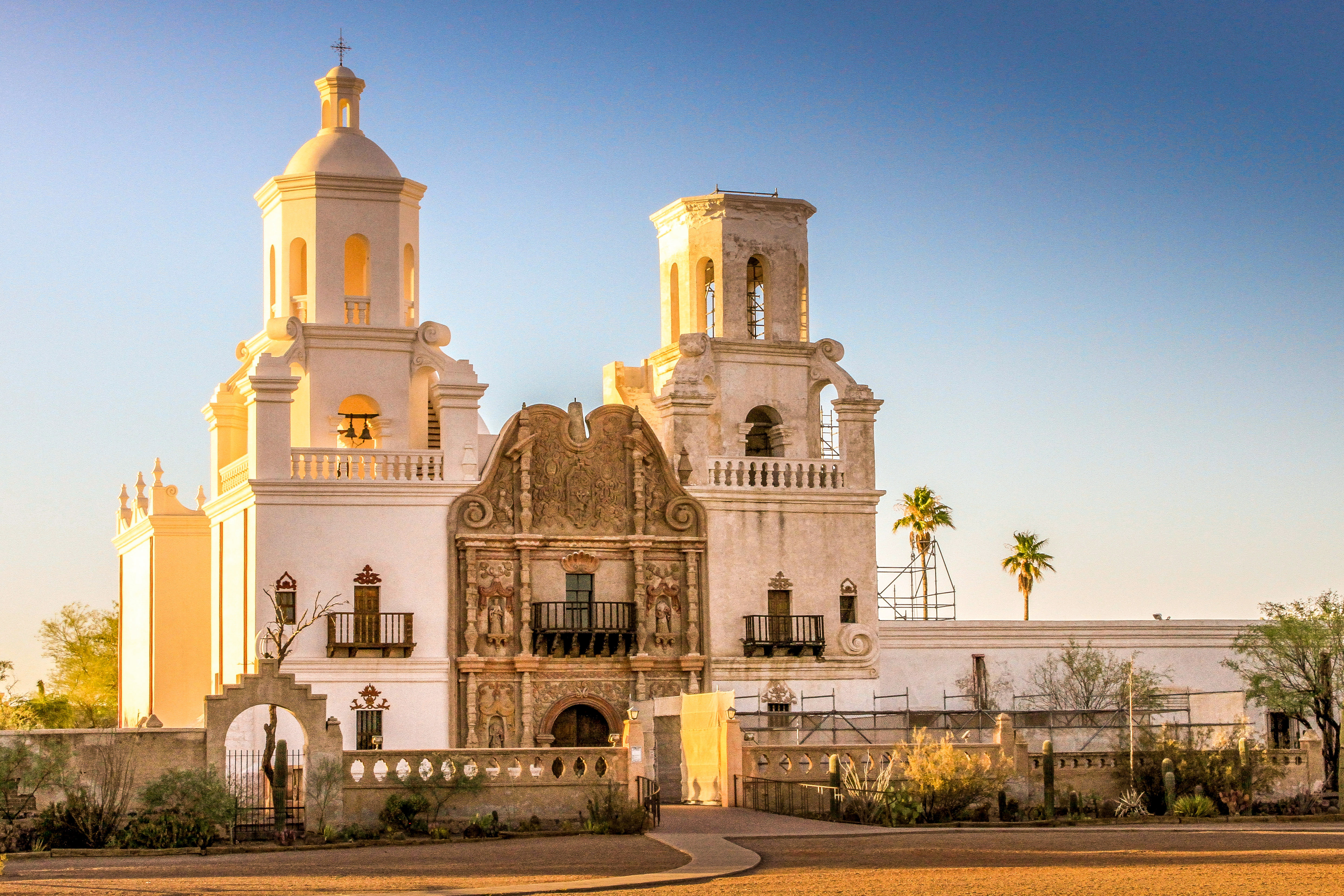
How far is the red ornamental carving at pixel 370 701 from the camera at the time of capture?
1839 inches

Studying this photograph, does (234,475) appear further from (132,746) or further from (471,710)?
(132,746)

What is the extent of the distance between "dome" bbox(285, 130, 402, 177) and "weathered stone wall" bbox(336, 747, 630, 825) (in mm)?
17445

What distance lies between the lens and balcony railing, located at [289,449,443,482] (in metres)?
47.5

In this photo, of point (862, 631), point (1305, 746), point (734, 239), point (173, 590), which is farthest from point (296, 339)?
point (1305, 746)

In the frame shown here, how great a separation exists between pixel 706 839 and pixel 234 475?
20.1 meters

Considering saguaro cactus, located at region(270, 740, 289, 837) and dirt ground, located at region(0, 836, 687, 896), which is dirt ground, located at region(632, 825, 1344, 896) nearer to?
dirt ground, located at region(0, 836, 687, 896)

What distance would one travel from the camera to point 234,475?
49812 mm

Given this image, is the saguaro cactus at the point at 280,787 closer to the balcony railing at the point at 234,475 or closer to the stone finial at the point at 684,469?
the balcony railing at the point at 234,475

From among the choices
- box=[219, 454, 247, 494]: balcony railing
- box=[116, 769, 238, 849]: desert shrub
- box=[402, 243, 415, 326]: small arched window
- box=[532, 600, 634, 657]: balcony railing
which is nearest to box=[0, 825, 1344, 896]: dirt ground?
box=[116, 769, 238, 849]: desert shrub

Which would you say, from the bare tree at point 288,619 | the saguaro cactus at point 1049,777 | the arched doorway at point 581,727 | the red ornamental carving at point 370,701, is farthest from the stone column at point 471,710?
the saguaro cactus at point 1049,777

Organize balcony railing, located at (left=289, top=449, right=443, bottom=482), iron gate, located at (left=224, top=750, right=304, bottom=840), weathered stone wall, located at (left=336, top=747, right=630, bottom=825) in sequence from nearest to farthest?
iron gate, located at (left=224, top=750, right=304, bottom=840), weathered stone wall, located at (left=336, top=747, right=630, bottom=825), balcony railing, located at (left=289, top=449, right=443, bottom=482)

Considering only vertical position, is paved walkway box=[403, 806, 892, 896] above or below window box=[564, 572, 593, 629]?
below

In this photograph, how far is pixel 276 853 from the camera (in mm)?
33188

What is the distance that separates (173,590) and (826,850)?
25.4 m
